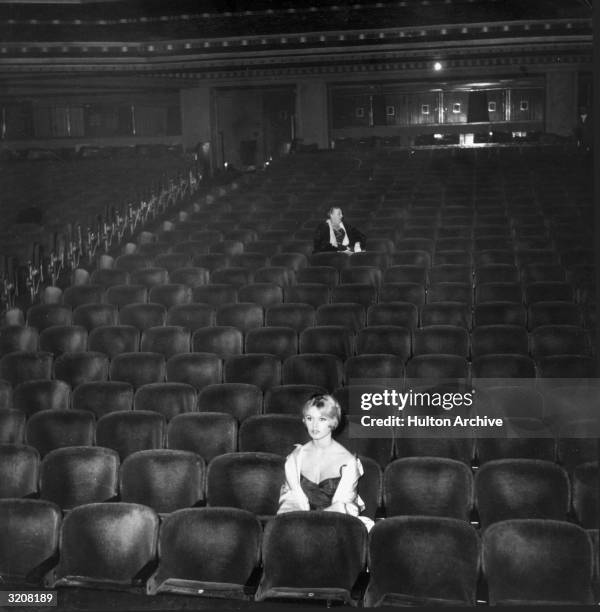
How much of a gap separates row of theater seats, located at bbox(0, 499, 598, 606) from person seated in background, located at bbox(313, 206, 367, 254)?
245cm

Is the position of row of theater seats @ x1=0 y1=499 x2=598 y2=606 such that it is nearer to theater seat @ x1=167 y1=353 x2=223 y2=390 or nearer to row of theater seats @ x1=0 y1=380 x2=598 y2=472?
row of theater seats @ x1=0 y1=380 x2=598 y2=472

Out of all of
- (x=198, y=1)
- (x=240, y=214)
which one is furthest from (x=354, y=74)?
(x=240, y=214)

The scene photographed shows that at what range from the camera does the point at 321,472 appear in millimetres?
2285

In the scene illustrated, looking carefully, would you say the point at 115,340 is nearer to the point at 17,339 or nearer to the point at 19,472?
the point at 17,339

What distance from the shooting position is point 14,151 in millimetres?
10328

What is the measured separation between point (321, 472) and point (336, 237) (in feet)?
7.70

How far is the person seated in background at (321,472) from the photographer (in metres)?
2.24

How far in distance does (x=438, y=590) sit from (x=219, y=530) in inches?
22.5

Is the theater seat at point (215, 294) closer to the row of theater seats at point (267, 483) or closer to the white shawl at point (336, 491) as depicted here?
the row of theater seats at point (267, 483)

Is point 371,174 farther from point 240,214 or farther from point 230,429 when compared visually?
point 230,429

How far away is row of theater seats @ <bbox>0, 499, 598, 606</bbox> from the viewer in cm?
197

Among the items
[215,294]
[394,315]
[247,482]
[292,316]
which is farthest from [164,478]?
[215,294]

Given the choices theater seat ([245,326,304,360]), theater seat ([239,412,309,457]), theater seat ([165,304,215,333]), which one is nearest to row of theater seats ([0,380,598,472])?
theater seat ([239,412,309,457])

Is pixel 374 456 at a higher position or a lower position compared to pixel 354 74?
lower
